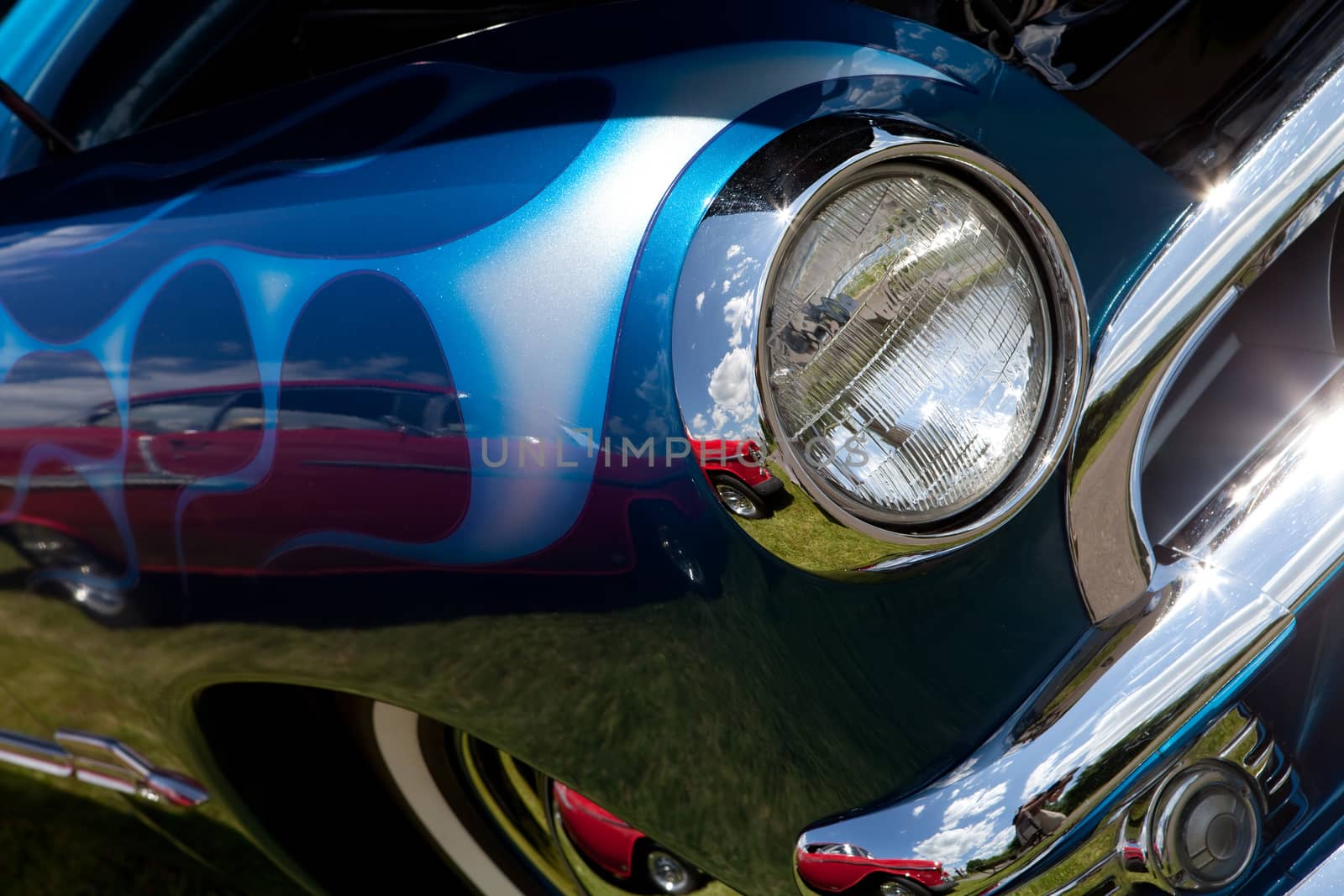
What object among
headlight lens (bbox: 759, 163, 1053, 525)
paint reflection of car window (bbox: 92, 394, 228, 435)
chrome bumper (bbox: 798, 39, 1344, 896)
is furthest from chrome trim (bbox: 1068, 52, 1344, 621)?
paint reflection of car window (bbox: 92, 394, 228, 435)

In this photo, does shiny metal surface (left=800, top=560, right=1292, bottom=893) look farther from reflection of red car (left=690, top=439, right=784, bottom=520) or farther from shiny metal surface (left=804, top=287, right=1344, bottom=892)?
reflection of red car (left=690, top=439, right=784, bottom=520)

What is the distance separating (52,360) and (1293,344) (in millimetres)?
1596

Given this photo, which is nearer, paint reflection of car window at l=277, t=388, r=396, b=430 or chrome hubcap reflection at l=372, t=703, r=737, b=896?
paint reflection of car window at l=277, t=388, r=396, b=430

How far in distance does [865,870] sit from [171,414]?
853 mm

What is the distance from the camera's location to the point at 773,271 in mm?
999

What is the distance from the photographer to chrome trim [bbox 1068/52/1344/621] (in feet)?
4.19

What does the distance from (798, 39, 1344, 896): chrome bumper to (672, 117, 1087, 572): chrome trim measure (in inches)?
8.4

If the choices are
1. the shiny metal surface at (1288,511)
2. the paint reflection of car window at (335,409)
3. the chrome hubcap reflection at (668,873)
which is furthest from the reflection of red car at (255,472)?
the shiny metal surface at (1288,511)

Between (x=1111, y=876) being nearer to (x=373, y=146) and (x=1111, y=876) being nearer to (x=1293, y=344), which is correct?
(x=1293, y=344)

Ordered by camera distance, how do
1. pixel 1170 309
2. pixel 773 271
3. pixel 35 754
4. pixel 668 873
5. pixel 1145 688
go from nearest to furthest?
pixel 773 271 → pixel 1145 688 → pixel 1170 309 → pixel 35 754 → pixel 668 873

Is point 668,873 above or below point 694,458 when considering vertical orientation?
below

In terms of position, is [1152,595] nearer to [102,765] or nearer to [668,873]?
[668,873]

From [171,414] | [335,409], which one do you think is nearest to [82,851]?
[171,414]

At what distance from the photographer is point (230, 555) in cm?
114
